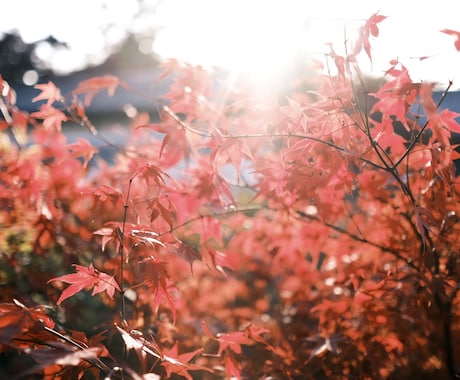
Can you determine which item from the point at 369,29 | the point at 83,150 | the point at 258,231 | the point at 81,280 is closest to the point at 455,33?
the point at 369,29

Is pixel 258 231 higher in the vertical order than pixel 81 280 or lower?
lower

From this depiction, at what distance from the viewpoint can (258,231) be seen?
3926 millimetres

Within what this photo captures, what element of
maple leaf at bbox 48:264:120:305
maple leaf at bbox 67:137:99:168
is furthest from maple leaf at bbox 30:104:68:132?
maple leaf at bbox 48:264:120:305

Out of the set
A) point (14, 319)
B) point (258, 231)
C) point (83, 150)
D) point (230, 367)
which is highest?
point (14, 319)

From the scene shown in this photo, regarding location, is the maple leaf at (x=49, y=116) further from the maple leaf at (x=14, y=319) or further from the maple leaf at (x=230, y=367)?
the maple leaf at (x=230, y=367)

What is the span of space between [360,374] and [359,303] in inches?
15.1

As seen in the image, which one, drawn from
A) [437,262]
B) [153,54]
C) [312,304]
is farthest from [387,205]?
[153,54]

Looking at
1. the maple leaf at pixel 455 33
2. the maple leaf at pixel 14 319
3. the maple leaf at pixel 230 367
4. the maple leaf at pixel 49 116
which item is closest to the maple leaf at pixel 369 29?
the maple leaf at pixel 455 33

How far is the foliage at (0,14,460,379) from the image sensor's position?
194 centimetres

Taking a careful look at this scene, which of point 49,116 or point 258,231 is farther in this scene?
point 258,231

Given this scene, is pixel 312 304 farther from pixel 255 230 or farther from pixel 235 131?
pixel 235 131

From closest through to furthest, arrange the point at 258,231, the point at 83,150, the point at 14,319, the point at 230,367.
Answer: the point at 14,319
the point at 230,367
the point at 83,150
the point at 258,231

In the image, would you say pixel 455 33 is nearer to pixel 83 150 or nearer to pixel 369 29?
pixel 369 29

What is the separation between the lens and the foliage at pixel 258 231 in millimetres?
1938
